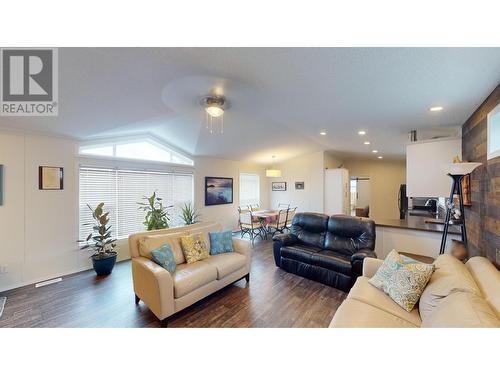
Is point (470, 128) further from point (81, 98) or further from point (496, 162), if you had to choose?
point (81, 98)

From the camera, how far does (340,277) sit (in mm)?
2736

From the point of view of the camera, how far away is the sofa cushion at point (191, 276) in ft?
6.89

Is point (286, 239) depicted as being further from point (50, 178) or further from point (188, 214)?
point (50, 178)

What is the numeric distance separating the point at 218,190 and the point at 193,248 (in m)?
3.29

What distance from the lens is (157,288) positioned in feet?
6.41

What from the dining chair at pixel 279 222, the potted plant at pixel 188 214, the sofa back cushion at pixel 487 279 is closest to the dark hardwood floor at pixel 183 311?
the sofa back cushion at pixel 487 279

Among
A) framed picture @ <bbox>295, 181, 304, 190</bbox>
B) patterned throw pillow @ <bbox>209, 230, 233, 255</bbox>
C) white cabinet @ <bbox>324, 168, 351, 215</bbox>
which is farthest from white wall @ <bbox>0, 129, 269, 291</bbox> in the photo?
white cabinet @ <bbox>324, 168, 351, 215</bbox>

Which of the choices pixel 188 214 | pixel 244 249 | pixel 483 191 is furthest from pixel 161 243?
pixel 483 191

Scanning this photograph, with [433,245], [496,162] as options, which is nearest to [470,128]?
[496,162]

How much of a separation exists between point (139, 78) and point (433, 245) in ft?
14.5

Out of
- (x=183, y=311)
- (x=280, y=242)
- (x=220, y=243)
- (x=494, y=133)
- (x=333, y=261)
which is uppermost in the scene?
(x=494, y=133)

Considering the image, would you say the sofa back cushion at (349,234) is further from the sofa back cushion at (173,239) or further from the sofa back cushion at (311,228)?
the sofa back cushion at (173,239)

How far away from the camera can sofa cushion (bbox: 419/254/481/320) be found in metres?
1.38

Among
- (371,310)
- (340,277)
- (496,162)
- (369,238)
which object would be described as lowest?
(340,277)
